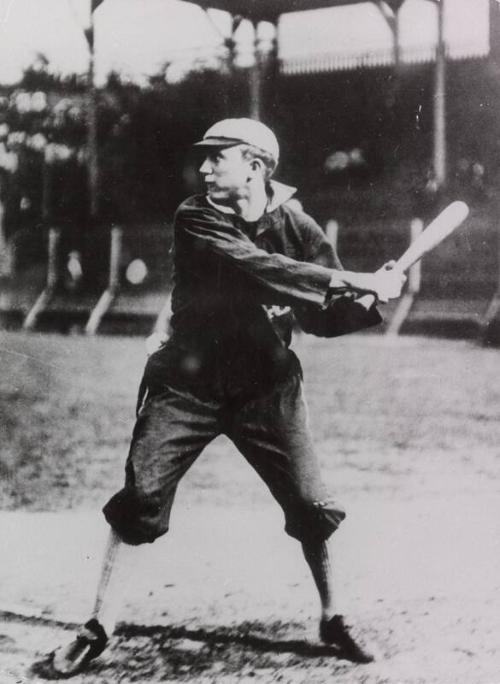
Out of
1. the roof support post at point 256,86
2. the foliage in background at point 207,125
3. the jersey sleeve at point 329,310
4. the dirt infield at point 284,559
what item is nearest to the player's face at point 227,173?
the jersey sleeve at point 329,310

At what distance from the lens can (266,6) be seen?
3.49m

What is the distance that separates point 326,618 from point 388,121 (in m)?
2.03

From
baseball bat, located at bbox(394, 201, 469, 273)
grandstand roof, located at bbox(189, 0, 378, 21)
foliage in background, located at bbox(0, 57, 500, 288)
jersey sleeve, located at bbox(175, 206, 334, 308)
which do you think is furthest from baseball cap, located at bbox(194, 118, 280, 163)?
grandstand roof, located at bbox(189, 0, 378, 21)

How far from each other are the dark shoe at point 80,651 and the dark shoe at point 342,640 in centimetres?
66

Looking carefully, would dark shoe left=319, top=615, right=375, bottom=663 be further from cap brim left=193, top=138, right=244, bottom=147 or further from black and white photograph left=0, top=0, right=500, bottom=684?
cap brim left=193, top=138, right=244, bottom=147

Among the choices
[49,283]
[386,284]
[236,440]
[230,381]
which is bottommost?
[49,283]

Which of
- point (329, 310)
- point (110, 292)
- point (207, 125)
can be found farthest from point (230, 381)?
point (110, 292)

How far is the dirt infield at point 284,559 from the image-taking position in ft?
9.09

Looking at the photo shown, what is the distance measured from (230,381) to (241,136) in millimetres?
727

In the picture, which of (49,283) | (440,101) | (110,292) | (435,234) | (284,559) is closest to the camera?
(435,234)

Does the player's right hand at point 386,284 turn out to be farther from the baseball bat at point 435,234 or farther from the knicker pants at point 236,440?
the knicker pants at point 236,440

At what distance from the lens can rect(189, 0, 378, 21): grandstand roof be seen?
3.26 metres

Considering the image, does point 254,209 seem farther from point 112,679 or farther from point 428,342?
point 428,342

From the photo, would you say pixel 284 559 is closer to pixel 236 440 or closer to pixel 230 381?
pixel 236 440
